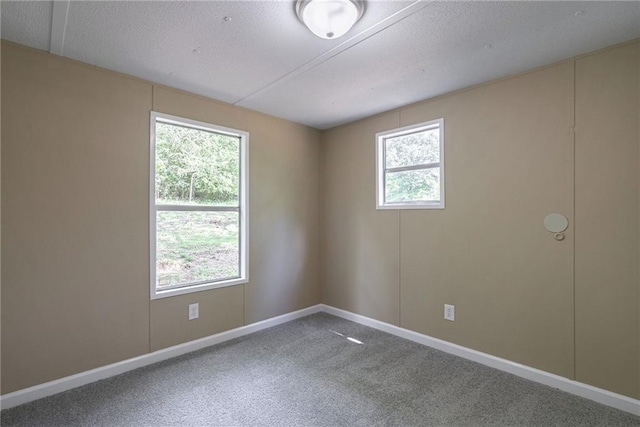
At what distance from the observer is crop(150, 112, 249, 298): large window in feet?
9.12

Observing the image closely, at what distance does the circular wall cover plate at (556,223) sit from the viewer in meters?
2.26

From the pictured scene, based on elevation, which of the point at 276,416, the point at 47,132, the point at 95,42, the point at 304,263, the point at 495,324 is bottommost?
the point at 276,416

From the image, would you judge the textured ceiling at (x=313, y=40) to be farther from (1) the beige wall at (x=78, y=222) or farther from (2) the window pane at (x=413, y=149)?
(2) the window pane at (x=413, y=149)

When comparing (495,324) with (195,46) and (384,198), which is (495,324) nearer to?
(384,198)

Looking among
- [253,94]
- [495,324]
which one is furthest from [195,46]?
[495,324]

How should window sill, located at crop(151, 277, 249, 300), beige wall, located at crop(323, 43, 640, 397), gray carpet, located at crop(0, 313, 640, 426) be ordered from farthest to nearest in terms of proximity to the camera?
window sill, located at crop(151, 277, 249, 300)
beige wall, located at crop(323, 43, 640, 397)
gray carpet, located at crop(0, 313, 640, 426)

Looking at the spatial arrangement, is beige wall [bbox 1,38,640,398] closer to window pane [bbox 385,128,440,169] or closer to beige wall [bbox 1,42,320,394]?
beige wall [bbox 1,42,320,394]

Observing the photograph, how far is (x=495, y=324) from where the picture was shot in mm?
2609

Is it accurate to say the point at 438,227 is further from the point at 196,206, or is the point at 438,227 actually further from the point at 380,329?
the point at 196,206

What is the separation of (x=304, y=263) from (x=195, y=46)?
2.59 meters

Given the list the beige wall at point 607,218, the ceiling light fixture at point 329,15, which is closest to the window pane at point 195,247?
the ceiling light fixture at point 329,15

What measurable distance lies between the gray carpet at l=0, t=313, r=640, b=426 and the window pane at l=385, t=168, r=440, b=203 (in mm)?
1465

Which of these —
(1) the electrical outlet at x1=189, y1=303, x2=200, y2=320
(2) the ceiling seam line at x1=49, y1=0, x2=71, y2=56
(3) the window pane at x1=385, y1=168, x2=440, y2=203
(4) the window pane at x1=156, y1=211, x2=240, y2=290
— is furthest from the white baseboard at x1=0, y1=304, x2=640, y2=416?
(2) the ceiling seam line at x1=49, y1=0, x2=71, y2=56

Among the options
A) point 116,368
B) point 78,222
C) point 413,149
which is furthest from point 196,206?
point 413,149
